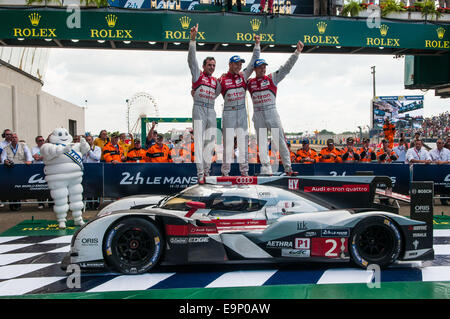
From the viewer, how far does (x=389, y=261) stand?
4.32 meters

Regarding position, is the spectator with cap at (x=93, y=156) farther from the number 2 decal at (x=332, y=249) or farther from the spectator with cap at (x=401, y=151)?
the spectator with cap at (x=401, y=151)

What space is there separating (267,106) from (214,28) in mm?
3781

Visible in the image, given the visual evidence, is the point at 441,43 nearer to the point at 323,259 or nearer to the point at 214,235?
the point at 323,259

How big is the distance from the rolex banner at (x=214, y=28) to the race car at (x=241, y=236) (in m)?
5.66

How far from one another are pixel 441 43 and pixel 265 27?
183 inches

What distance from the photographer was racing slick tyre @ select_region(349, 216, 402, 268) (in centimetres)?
429

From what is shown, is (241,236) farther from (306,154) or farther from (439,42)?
(439,42)

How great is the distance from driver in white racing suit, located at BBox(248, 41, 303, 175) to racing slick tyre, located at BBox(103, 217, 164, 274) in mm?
2471

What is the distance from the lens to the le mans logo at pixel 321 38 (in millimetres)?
9297

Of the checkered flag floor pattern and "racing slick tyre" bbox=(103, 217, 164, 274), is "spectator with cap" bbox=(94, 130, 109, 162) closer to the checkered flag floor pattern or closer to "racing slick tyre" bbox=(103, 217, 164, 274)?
Result: the checkered flag floor pattern

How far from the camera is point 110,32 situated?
28.5 ft

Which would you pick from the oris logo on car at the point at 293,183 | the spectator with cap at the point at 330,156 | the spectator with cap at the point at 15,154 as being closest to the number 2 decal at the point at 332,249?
the oris logo on car at the point at 293,183

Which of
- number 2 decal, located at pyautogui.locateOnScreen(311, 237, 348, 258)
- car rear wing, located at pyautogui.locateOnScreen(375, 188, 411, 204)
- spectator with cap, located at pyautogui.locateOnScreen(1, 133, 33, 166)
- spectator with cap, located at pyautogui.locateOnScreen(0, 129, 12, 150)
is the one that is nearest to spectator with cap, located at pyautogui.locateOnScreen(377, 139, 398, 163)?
car rear wing, located at pyautogui.locateOnScreen(375, 188, 411, 204)
